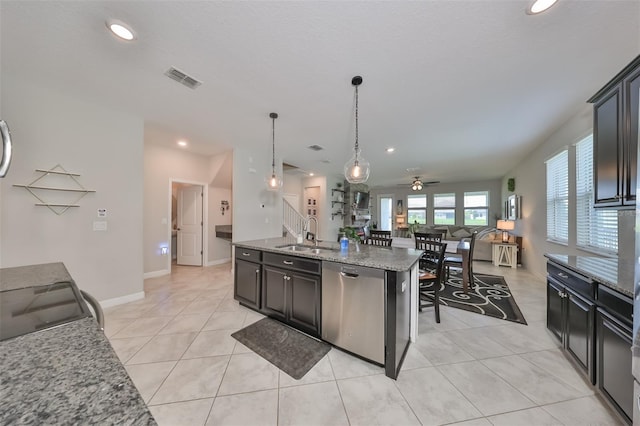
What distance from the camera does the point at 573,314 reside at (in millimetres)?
1857

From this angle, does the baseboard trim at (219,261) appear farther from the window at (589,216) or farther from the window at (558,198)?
the window at (558,198)

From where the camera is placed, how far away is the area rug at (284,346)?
1.94m

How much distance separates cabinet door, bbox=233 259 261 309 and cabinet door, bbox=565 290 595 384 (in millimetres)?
3005

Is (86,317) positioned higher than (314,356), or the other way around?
(86,317)

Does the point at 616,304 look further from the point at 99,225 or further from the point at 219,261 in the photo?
the point at 219,261

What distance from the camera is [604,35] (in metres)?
1.79

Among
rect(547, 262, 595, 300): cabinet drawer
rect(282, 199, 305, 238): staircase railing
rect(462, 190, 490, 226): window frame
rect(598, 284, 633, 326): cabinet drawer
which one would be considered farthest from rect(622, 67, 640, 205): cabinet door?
rect(462, 190, 490, 226): window frame

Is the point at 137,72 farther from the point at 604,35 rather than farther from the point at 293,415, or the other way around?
the point at 604,35

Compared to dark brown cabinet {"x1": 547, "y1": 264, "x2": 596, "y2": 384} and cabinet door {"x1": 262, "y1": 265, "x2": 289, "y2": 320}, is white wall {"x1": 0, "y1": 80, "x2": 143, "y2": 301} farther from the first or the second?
dark brown cabinet {"x1": 547, "y1": 264, "x2": 596, "y2": 384}

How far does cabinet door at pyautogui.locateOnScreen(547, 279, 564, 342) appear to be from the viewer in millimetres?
2055

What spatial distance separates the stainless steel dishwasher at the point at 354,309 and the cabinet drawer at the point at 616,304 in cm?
141

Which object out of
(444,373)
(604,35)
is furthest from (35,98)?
(604,35)

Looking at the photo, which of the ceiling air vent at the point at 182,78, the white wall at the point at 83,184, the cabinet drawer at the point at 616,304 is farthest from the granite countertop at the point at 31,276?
the cabinet drawer at the point at 616,304

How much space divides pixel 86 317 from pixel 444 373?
239 centimetres
